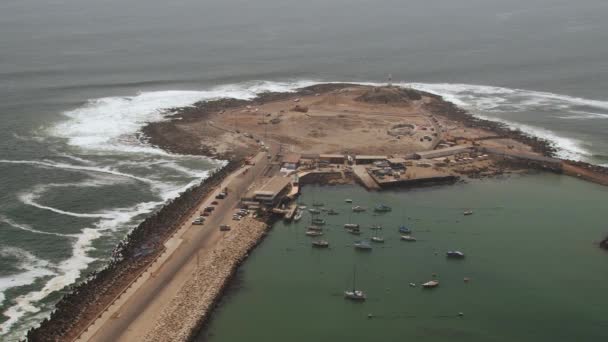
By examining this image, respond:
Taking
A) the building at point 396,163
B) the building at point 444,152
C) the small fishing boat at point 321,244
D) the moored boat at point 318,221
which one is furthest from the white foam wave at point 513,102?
the small fishing boat at point 321,244

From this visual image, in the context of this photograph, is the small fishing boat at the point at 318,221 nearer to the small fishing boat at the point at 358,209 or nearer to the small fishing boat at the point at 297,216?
the small fishing boat at the point at 297,216

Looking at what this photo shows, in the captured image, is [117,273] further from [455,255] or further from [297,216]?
[455,255]

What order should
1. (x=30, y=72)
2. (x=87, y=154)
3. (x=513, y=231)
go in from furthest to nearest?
(x=30, y=72)
(x=87, y=154)
(x=513, y=231)

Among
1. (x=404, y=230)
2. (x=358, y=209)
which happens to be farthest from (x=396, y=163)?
(x=404, y=230)

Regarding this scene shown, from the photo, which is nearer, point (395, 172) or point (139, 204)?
point (139, 204)

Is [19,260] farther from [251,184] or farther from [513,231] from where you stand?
[513,231]

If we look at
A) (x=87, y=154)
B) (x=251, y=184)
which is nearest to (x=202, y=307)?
(x=251, y=184)
